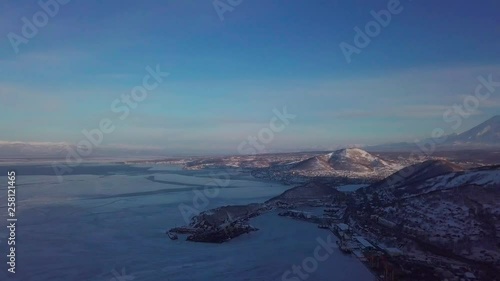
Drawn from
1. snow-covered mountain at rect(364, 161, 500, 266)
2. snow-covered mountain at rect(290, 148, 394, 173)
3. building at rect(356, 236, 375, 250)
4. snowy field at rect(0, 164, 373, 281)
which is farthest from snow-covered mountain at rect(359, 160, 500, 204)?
snow-covered mountain at rect(290, 148, 394, 173)

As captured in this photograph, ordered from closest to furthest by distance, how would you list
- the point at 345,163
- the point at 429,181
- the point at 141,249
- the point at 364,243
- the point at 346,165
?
the point at 141,249, the point at 364,243, the point at 429,181, the point at 346,165, the point at 345,163

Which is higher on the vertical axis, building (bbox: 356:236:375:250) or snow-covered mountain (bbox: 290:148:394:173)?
snow-covered mountain (bbox: 290:148:394:173)

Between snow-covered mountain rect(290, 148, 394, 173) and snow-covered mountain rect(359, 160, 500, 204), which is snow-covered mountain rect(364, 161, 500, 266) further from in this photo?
snow-covered mountain rect(290, 148, 394, 173)

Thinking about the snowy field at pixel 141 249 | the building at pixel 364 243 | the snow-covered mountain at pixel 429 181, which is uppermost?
the snow-covered mountain at pixel 429 181

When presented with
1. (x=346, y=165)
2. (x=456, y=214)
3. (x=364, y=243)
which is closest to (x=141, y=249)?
(x=364, y=243)

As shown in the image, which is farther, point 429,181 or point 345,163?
point 345,163

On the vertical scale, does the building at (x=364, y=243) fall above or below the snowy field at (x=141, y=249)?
below

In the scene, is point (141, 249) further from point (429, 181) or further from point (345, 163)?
point (345, 163)

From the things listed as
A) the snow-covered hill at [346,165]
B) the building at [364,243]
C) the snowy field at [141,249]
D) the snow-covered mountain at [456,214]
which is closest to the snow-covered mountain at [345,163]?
the snow-covered hill at [346,165]

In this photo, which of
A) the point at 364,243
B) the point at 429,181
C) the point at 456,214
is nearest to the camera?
the point at 364,243

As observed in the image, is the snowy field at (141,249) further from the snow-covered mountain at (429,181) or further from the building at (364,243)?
the snow-covered mountain at (429,181)

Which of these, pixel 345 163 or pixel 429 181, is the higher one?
pixel 345 163
